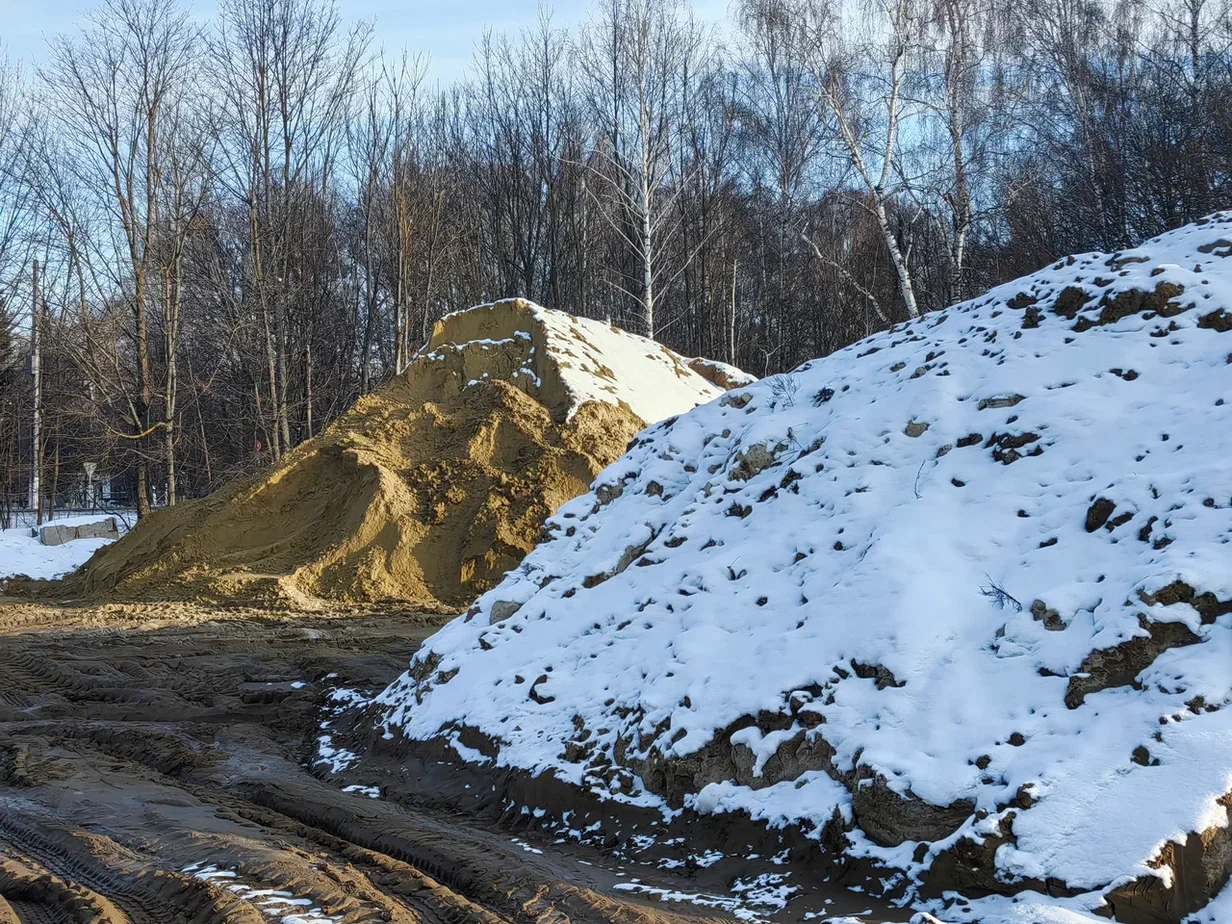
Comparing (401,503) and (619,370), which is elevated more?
(619,370)

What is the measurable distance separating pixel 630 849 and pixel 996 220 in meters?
23.3

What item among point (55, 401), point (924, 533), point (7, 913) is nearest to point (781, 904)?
point (924, 533)

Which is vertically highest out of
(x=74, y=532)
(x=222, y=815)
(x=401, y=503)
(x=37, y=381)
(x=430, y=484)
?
(x=37, y=381)

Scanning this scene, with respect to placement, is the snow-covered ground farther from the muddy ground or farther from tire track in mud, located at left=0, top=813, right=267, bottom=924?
tire track in mud, located at left=0, top=813, right=267, bottom=924

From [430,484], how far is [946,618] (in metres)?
11.1

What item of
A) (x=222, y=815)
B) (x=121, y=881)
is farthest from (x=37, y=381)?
(x=121, y=881)

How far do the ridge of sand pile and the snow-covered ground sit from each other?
100cm

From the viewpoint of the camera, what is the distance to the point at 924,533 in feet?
17.7

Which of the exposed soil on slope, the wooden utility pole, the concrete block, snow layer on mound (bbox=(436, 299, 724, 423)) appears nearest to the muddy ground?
the exposed soil on slope

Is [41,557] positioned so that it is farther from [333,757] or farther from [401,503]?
[333,757]

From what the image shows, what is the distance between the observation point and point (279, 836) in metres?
4.88

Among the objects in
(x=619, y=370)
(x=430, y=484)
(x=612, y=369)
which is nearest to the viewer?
(x=430, y=484)

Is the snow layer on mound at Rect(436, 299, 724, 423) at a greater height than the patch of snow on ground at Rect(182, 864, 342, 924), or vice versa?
the snow layer on mound at Rect(436, 299, 724, 423)

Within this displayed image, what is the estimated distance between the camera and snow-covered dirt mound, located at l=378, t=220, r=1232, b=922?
382cm
